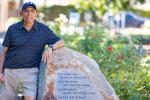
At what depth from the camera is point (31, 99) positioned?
766 cm

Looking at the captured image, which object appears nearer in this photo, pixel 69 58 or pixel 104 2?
pixel 69 58

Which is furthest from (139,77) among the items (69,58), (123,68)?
(69,58)

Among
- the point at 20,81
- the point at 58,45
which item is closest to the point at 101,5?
the point at 58,45

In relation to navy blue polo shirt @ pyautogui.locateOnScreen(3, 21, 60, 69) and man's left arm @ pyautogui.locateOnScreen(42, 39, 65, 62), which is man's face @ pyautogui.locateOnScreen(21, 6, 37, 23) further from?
man's left arm @ pyautogui.locateOnScreen(42, 39, 65, 62)

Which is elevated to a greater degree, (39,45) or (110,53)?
(39,45)

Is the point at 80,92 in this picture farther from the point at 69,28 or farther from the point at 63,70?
the point at 69,28

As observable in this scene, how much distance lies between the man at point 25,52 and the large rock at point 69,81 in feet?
0.39

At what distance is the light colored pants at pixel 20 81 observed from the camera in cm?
759

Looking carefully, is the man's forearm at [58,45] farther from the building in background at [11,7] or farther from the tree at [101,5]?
the tree at [101,5]

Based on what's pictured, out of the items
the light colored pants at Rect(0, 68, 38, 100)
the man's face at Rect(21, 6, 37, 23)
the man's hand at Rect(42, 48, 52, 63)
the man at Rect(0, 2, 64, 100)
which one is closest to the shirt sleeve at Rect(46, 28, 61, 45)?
the man at Rect(0, 2, 64, 100)

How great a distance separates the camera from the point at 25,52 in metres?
7.51

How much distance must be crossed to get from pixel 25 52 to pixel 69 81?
664mm

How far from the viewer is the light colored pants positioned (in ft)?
24.9

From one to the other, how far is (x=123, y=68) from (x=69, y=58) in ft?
10.5
